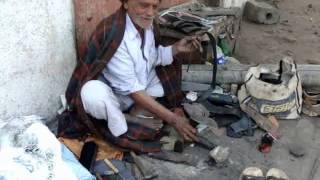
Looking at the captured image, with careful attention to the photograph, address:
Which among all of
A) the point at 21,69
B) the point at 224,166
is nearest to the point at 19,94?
the point at 21,69

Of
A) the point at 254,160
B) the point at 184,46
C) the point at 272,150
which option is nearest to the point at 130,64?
the point at 184,46

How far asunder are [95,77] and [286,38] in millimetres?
3048

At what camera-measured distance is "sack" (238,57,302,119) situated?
3881 millimetres

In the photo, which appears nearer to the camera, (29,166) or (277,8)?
(29,166)

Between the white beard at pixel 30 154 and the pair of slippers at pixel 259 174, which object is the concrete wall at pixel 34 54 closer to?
the white beard at pixel 30 154

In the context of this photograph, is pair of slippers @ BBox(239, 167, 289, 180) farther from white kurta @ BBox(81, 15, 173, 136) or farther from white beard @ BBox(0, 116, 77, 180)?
white beard @ BBox(0, 116, 77, 180)

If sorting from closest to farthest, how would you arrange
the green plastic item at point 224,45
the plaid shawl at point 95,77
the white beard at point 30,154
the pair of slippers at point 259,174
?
the white beard at point 30,154 < the pair of slippers at point 259,174 < the plaid shawl at point 95,77 < the green plastic item at point 224,45

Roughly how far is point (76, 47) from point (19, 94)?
665 millimetres

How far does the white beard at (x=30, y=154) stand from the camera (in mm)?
2713

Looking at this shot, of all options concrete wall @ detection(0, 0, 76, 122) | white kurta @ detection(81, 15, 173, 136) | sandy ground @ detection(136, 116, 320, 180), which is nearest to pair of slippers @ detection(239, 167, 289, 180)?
sandy ground @ detection(136, 116, 320, 180)

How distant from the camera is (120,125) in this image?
11.5 feet

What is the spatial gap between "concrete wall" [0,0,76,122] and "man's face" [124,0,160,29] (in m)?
0.60

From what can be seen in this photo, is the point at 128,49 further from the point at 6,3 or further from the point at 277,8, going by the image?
the point at 277,8

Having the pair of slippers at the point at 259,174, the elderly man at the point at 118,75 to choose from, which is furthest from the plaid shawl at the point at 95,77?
the pair of slippers at the point at 259,174
